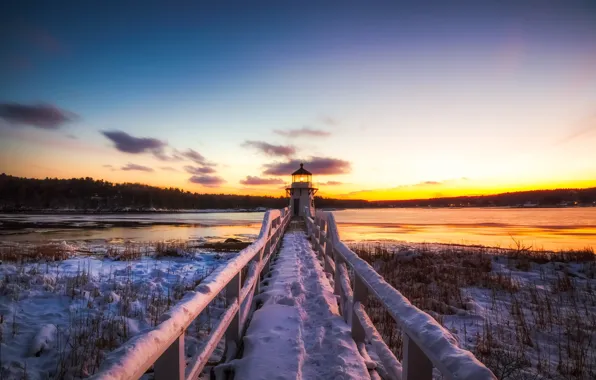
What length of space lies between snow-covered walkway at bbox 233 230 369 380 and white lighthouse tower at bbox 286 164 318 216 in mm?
22037

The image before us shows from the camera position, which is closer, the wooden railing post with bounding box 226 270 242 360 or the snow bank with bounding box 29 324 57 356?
the wooden railing post with bounding box 226 270 242 360

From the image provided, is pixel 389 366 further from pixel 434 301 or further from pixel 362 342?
pixel 434 301

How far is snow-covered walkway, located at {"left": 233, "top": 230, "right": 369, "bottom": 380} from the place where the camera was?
267cm

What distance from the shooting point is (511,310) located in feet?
21.8

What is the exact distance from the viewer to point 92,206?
107 metres

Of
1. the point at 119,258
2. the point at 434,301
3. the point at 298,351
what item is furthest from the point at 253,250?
the point at 119,258

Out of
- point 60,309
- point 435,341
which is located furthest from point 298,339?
point 60,309

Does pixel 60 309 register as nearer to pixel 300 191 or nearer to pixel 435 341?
pixel 435 341

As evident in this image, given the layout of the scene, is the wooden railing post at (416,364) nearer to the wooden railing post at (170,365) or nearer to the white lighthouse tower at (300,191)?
the wooden railing post at (170,365)

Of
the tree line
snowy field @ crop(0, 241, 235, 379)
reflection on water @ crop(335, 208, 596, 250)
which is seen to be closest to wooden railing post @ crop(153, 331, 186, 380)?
snowy field @ crop(0, 241, 235, 379)

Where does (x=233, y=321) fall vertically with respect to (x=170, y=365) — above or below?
below

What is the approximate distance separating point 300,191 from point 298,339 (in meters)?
24.6

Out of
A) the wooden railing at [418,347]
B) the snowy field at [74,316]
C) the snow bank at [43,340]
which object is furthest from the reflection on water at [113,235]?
the wooden railing at [418,347]

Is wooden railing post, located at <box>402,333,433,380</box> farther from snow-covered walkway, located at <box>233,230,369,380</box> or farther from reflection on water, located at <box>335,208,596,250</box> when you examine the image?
reflection on water, located at <box>335,208,596,250</box>
